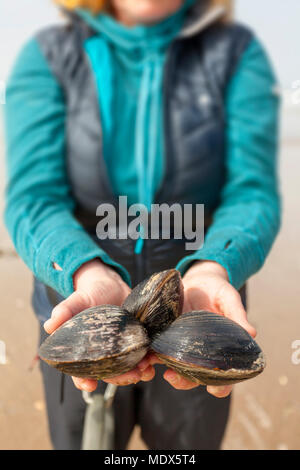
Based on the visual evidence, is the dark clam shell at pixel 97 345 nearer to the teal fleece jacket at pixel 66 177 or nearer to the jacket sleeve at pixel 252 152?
the teal fleece jacket at pixel 66 177

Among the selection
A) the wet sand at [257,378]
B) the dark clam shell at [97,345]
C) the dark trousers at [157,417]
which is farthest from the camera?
the wet sand at [257,378]

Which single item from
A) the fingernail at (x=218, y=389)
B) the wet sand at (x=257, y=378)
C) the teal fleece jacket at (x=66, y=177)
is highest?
the teal fleece jacket at (x=66, y=177)

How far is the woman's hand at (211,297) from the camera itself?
1.77 ft

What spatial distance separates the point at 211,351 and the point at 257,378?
31.4 inches

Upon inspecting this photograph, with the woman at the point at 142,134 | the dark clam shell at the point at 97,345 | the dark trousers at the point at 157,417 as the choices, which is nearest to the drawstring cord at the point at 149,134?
the woman at the point at 142,134

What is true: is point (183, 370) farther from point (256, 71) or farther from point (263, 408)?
point (263, 408)

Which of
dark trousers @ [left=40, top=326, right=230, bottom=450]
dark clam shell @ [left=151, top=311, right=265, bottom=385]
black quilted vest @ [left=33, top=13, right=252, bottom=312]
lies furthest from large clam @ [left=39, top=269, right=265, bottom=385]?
dark trousers @ [left=40, top=326, right=230, bottom=450]

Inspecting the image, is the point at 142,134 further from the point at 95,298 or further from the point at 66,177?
the point at 95,298

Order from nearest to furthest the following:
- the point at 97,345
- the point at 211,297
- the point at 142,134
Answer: the point at 97,345
the point at 211,297
the point at 142,134

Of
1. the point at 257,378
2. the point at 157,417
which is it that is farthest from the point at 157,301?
the point at 257,378

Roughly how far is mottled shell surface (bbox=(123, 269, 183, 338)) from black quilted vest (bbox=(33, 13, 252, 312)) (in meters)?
0.08

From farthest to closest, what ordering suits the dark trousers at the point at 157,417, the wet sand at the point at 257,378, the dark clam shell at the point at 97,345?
1. the wet sand at the point at 257,378
2. the dark trousers at the point at 157,417
3. the dark clam shell at the point at 97,345

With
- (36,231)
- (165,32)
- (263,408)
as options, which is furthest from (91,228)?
(263,408)

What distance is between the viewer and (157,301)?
0.54 metres
